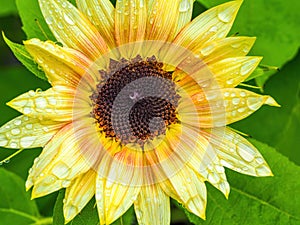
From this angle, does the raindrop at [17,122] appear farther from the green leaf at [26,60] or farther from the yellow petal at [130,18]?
the yellow petal at [130,18]

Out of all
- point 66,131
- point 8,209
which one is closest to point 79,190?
point 66,131

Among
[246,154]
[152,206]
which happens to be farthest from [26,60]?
[246,154]

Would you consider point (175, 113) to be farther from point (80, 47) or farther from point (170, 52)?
point (80, 47)

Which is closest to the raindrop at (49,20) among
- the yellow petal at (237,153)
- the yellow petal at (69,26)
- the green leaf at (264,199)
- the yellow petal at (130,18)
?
the yellow petal at (69,26)

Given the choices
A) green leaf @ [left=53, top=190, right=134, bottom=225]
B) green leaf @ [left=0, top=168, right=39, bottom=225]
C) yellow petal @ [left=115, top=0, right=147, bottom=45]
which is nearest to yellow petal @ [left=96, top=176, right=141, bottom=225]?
green leaf @ [left=53, top=190, right=134, bottom=225]

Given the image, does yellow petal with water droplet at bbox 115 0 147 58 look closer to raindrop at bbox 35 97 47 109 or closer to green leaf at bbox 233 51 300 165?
raindrop at bbox 35 97 47 109

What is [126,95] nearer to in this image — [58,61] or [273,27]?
[58,61]
